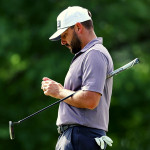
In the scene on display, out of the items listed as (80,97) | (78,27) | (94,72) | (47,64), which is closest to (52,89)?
(80,97)

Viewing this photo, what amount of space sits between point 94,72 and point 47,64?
261 inches

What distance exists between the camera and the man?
152 inches

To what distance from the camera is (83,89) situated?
3877 mm

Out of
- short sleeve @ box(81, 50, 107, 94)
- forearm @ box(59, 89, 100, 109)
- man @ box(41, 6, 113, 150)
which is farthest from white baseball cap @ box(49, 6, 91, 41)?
forearm @ box(59, 89, 100, 109)

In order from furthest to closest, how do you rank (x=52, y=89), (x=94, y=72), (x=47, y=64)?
(x=47, y=64)
(x=52, y=89)
(x=94, y=72)

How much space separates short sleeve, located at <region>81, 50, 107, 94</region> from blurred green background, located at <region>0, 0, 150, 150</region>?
20.1ft

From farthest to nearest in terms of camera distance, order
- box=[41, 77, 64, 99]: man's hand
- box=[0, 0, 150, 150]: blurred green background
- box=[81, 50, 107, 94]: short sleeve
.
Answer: box=[0, 0, 150, 150]: blurred green background
box=[41, 77, 64, 99]: man's hand
box=[81, 50, 107, 94]: short sleeve

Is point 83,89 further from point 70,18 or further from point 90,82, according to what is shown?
point 70,18

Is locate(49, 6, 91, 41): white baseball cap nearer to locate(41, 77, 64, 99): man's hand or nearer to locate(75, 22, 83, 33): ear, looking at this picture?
locate(75, 22, 83, 33): ear

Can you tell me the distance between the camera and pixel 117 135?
12266mm

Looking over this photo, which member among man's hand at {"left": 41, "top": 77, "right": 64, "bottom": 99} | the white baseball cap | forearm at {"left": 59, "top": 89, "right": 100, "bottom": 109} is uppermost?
the white baseball cap

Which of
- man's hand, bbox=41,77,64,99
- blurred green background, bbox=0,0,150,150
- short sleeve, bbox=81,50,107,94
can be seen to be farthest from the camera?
blurred green background, bbox=0,0,150,150

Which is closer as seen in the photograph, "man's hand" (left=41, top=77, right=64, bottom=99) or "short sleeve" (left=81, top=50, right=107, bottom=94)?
"short sleeve" (left=81, top=50, right=107, bottom=94)

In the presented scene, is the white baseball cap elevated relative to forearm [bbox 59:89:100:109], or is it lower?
elevated
